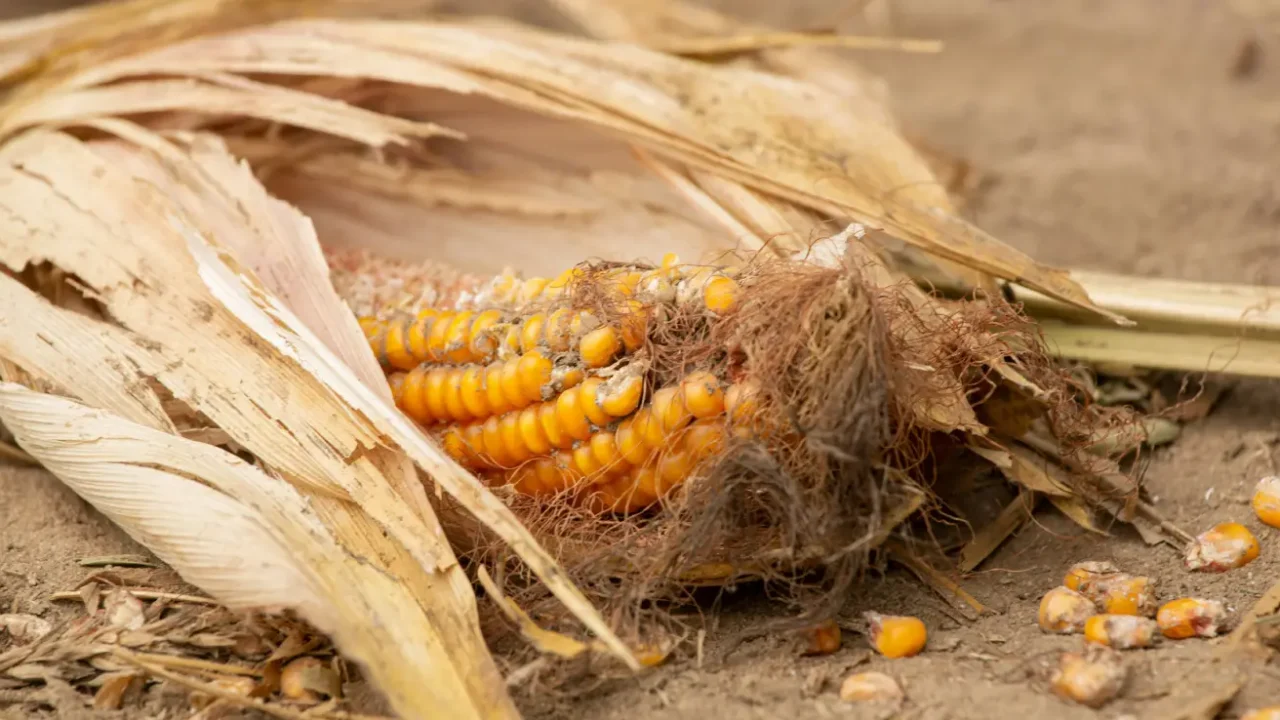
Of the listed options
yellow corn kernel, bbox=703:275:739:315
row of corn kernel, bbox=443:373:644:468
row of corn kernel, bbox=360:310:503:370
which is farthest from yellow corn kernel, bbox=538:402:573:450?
yellow corn kernel, bbox=703:275:739:315

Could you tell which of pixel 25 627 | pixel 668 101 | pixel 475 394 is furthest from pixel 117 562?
pixel 668 101

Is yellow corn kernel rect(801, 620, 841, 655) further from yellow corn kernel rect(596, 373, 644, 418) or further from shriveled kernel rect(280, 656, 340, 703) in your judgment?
shriveled kernel rect(280, 656, 340, 703)

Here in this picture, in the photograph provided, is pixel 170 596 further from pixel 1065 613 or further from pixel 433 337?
pixel 1065 613

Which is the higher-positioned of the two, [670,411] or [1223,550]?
[670,411]

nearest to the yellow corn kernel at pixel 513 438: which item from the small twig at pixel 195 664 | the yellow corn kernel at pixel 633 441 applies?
the yellow corn kernel at pixel 633 441

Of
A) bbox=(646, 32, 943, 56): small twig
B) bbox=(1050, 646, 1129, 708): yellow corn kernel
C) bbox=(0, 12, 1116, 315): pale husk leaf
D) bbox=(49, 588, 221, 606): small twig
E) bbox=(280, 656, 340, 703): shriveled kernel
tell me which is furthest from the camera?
bbox=(646, 32, 943, 56): small twig

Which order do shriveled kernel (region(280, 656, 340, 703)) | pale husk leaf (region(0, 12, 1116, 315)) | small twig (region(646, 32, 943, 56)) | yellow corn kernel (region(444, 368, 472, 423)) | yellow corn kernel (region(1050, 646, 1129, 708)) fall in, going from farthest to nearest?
small twig (region(646, 32, 943, 56)) → pale husk leaf (region(0, 12, 1116, 315)) → yellow corn kernel (region(444, 368, 472, 423)) → shriveled kernel (region(280, 656, 340, 703)) → yellow corn kernel (region(1050, 646, 1129, 708))
